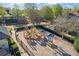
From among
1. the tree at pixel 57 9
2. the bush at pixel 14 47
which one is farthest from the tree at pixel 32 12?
the bush at pixel 14 47

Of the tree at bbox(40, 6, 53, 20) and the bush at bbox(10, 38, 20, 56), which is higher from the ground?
the tree at bbox(40, 6, 53, 20)

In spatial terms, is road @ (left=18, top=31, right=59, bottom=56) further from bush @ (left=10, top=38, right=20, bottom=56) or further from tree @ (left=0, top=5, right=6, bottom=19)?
tree @ (left=0, top=5, right=6, bottom=19)

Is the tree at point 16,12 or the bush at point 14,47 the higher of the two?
the tree at point 16,12

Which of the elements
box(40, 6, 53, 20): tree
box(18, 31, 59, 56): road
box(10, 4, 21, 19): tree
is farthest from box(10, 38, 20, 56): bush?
box(40, 6, 53, 20): tree

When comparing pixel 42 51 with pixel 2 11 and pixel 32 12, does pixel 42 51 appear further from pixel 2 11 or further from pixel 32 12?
pixel 2 11

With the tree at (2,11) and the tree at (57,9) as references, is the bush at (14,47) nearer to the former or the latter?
the tree at (2,11)

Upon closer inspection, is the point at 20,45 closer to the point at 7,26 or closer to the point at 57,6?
the point at 7,26

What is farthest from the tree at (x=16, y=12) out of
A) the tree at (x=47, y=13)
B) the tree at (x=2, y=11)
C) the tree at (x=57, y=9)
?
the tree at (x=57, y=9)

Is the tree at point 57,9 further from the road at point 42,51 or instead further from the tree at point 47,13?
the road at point 42,51
